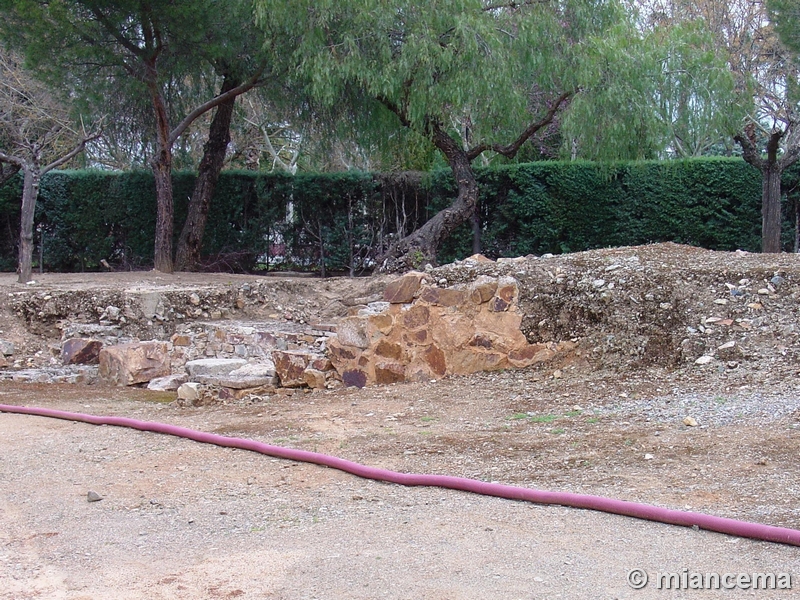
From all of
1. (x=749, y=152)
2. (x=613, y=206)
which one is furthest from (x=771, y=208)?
(x=613, y=206)

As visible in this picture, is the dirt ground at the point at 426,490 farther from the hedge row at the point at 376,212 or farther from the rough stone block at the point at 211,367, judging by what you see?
the hedge row at the point at 376,212

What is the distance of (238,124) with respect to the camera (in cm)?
2170

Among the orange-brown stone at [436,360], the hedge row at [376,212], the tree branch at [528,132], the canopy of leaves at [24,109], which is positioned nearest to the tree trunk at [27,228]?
the canopy of leaves at [24,109]

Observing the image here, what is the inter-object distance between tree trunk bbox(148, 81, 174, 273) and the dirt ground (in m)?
7.15

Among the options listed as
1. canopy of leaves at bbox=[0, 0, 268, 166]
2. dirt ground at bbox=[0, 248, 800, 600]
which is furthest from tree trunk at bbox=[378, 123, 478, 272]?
dirt ground at bbox=[0, 248, 800, 600]

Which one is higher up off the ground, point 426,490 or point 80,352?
point 80,352

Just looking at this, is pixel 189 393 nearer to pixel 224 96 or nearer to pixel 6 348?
pixel 6 348

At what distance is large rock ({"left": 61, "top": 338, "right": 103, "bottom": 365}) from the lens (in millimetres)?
9320

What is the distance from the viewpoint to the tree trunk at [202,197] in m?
14.4

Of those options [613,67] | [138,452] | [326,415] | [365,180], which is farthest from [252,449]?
[365,180]

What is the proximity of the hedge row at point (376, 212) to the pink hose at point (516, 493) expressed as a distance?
9580 mm

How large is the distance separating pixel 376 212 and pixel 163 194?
383 cm

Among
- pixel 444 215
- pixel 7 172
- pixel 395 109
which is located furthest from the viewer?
pixel 7 172

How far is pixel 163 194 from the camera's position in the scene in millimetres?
13734
